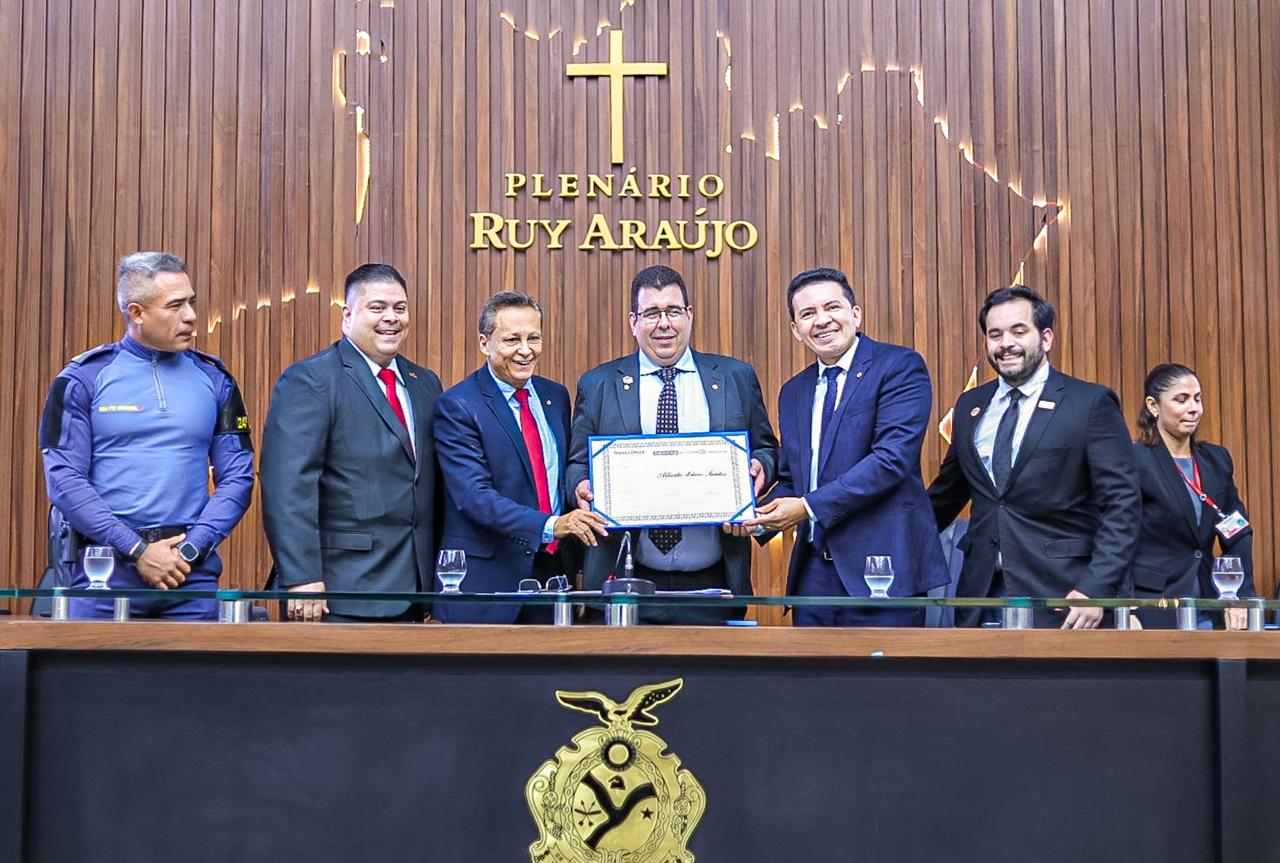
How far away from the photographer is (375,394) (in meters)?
3.71

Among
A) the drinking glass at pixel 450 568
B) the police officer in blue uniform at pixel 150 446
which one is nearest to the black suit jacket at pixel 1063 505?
the drinking glass at pixel 450 568

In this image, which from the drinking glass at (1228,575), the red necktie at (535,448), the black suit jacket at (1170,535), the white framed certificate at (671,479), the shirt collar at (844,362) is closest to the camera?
the drinking glass at (1228,575)

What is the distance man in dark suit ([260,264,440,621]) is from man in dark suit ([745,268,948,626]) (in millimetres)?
933

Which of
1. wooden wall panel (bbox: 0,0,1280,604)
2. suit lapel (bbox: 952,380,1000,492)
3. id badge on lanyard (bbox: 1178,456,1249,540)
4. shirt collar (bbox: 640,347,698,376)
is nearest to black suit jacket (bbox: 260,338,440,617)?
shirt collar (bbox: 640,347,698,376)

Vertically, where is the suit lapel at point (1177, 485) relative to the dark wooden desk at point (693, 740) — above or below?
above

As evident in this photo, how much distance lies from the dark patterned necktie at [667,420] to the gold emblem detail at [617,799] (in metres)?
1.01

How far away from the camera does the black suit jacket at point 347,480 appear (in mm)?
3525

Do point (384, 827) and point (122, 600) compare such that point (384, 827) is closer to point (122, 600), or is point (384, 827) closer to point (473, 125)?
point (122, 600)

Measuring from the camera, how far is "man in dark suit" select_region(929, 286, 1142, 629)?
3.45m

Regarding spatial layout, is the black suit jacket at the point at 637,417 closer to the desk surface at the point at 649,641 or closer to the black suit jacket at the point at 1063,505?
the black suit jacket at the point at 1063,505

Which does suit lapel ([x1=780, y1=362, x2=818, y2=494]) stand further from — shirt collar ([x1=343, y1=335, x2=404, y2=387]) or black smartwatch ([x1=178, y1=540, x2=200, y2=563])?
black smartwatch ([x1=178, y1=540, x2=200, y2=563])

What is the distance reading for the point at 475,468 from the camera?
3.69 meters

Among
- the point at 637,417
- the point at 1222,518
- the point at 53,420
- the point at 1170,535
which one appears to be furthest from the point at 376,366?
the point at 1222,518

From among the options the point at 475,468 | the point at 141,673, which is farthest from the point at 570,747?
the point at 475,468
